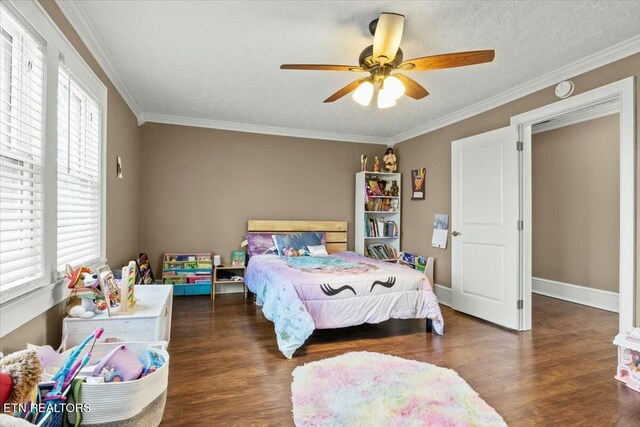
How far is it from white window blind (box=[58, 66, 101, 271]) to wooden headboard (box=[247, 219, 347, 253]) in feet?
7.44

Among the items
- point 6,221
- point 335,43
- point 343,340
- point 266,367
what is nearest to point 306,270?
point 343,340

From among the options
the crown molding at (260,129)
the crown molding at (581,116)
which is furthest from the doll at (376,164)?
the crown molding at (581,116)

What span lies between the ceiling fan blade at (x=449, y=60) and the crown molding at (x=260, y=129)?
292 centimetres

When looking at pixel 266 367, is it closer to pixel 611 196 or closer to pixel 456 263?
pixel 456 263

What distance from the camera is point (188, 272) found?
14.2 feet

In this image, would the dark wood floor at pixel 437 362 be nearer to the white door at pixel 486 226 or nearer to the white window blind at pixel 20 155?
the white door at pixel 486 226

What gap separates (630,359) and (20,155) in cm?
384

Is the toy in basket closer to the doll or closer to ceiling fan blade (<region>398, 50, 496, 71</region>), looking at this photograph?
ceiling fan blade (<region>398, 50, 496, 71</region>)

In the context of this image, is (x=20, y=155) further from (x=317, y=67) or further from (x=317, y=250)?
(x=317, y=250)

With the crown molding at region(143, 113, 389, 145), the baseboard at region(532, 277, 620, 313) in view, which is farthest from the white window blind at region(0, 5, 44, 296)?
the baseboard at region(532, 277, 620, 313)

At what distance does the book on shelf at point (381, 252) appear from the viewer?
202 inches

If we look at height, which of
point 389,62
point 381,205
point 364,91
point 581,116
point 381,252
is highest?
point 581,116

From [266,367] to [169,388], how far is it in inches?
25.7

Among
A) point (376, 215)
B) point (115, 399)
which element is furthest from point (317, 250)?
point (115, 399)
